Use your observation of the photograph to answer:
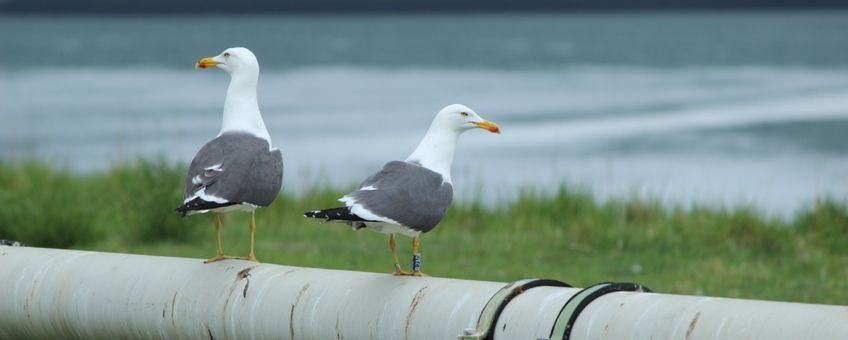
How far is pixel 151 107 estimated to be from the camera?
39.2m

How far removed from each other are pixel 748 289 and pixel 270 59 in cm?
6056

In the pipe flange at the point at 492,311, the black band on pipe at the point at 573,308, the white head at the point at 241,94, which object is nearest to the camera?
the black band on pipe at the point at 573,308

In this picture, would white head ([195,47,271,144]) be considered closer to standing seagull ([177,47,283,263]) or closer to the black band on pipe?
standing seagull ([177,47,283,263])

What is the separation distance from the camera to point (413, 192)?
5363mm

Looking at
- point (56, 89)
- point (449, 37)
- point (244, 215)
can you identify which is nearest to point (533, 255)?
point (244, 215)

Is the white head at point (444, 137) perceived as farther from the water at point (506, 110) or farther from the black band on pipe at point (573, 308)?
the water at point (506, 110)

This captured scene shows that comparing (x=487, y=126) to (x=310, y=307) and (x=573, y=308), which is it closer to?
(x=310, y=307)

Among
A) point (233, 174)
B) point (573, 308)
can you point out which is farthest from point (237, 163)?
point (573, 308)

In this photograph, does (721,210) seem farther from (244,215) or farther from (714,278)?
(244,215)

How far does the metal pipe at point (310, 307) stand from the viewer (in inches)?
179

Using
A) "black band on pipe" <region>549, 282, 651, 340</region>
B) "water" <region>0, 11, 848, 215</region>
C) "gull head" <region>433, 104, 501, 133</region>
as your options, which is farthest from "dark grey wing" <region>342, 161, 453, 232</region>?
Answer: "water" <region>0, 11, 848, 215</region>

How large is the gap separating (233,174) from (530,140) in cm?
2375

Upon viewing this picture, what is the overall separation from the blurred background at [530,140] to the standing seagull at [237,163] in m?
4.22

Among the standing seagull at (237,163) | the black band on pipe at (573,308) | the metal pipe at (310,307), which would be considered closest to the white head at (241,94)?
the standing seagull at (237,163)
